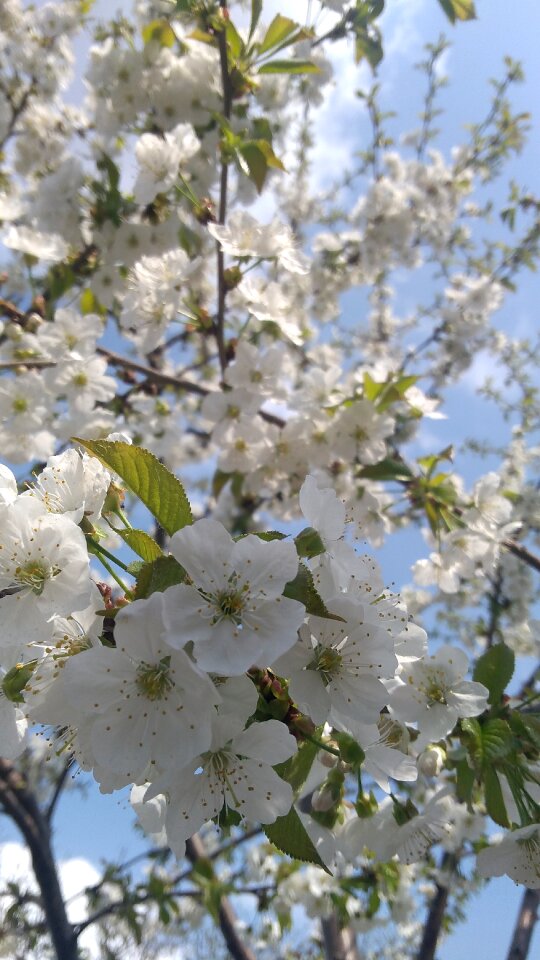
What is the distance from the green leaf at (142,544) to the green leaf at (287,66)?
204cm

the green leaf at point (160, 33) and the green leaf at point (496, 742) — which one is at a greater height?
the green leaf at point (160, 33)

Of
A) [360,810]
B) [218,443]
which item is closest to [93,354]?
[218,443]

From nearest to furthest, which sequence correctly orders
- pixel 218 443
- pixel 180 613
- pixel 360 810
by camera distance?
pixel 180 613 → pixel 360 810 → pixel 218 443

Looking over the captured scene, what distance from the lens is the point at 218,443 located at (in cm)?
282

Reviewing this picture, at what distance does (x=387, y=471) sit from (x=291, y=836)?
1.84 meters

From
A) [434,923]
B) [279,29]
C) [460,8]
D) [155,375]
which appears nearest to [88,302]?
[155,375]

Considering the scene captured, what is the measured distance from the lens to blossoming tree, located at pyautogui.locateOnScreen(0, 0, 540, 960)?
0.85m

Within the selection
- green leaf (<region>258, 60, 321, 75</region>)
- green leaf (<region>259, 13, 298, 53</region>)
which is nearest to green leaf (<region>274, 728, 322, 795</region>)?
green leaf (<region>258, 60, 321, 75</region>)

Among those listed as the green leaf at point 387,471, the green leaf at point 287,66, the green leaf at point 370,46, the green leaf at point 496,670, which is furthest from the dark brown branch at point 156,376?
the green leaf at point 496,670

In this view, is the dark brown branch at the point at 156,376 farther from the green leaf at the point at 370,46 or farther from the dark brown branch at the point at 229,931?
the dark brown branch at the point at 229,931

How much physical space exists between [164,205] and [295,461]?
1372 mm

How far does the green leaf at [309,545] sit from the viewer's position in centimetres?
93

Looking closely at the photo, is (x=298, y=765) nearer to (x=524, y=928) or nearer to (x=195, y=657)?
(x=195, y=657)

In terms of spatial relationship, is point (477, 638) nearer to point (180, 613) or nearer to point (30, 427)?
point (30, 427)
